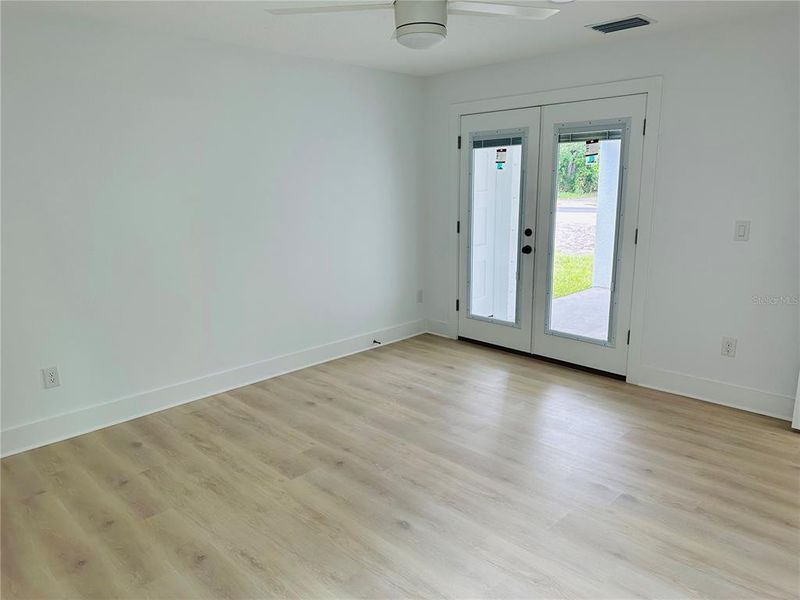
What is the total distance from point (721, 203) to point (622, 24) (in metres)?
1.29

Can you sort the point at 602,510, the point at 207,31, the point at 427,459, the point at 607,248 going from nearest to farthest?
the point at 602,510
the point at 427,459
the point at 207,31
the point at 607,248

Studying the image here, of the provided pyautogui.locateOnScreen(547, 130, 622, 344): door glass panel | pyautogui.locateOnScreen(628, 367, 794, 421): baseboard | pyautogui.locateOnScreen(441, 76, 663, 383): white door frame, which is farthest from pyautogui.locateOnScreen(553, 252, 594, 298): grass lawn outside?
pyautogui.locateOnScreen(628, 367, 794, 421): baseboard

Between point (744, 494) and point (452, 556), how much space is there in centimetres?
151

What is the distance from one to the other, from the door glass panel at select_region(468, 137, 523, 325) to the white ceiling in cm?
80

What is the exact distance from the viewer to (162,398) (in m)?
3.61

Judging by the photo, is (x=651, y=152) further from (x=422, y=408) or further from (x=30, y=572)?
(x=30, y=572)

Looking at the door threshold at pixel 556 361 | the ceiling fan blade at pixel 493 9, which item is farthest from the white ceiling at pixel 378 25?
the door threshold at pixel 556 361

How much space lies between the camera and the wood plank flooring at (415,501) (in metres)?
2.05

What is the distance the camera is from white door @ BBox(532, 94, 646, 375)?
382 cm

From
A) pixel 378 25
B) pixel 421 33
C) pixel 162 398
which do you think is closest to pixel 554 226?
pixel 378 25

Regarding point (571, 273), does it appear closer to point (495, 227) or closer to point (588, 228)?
point (588, 228)

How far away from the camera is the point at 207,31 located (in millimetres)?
3320

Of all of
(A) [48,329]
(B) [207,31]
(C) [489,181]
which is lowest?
(A) [48,329]

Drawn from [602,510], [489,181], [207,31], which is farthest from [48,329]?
[489,181]
